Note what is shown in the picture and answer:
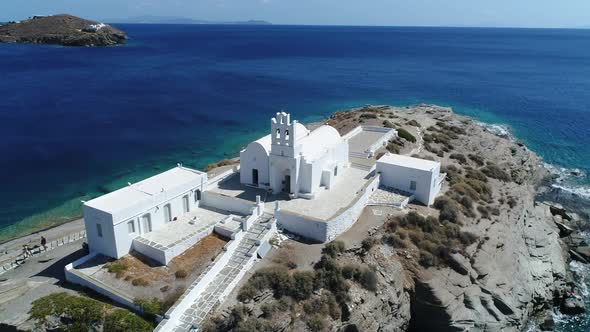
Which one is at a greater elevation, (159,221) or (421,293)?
(159,221)

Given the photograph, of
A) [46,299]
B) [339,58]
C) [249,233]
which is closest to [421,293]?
[249,233]

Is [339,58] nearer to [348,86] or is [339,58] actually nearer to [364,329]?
[348,86]

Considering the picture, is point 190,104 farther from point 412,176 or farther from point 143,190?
point 412,176

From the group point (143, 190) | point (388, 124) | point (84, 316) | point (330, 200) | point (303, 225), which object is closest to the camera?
point (84, 316)

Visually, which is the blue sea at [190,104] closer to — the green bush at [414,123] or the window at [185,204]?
the window at [185,204]

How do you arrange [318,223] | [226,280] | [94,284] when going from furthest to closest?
1. [318,223]
2. [226,280]
3. [94,284]

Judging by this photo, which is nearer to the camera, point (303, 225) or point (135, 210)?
point (135, 210)

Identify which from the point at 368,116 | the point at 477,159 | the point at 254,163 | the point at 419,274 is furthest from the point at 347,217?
the point at 368,116
